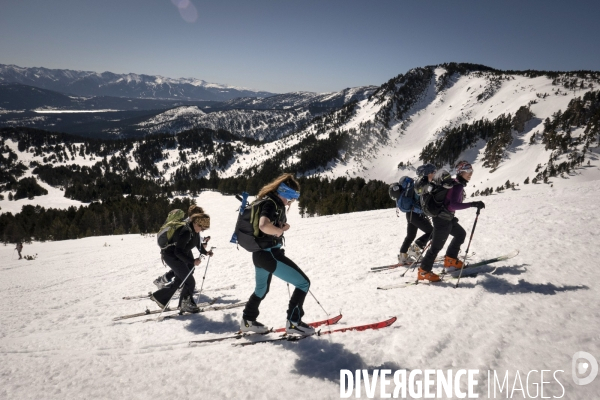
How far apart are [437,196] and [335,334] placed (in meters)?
3.73

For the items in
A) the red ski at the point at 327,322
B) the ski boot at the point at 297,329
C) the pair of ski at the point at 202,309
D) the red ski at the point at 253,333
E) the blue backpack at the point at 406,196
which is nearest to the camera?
the ski boot at the point at 297,329

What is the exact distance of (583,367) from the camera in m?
3.62

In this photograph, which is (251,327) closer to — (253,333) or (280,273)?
(253,333)

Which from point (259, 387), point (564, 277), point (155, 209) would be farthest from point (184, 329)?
point (155, 209)

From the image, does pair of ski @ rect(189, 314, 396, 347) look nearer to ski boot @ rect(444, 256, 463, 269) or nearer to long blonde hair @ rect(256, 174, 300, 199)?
long blonde hair @ rect(256, 174, 300, 199)

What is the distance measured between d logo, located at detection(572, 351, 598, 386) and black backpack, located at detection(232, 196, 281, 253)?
14.7 feet

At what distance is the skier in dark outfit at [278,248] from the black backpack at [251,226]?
0.04 metres

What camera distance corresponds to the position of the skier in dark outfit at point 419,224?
6805 millimetres

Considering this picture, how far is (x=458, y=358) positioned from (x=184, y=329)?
16.8 feet

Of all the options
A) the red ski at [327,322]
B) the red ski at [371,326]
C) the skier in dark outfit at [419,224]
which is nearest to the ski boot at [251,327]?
the red ski at [327,322]

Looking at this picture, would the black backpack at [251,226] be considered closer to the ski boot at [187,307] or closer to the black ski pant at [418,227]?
the ski boot at [187,307]

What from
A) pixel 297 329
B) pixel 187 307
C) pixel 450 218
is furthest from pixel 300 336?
pixel 450 218

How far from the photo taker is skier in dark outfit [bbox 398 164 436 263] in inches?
268

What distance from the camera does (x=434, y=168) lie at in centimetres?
714
